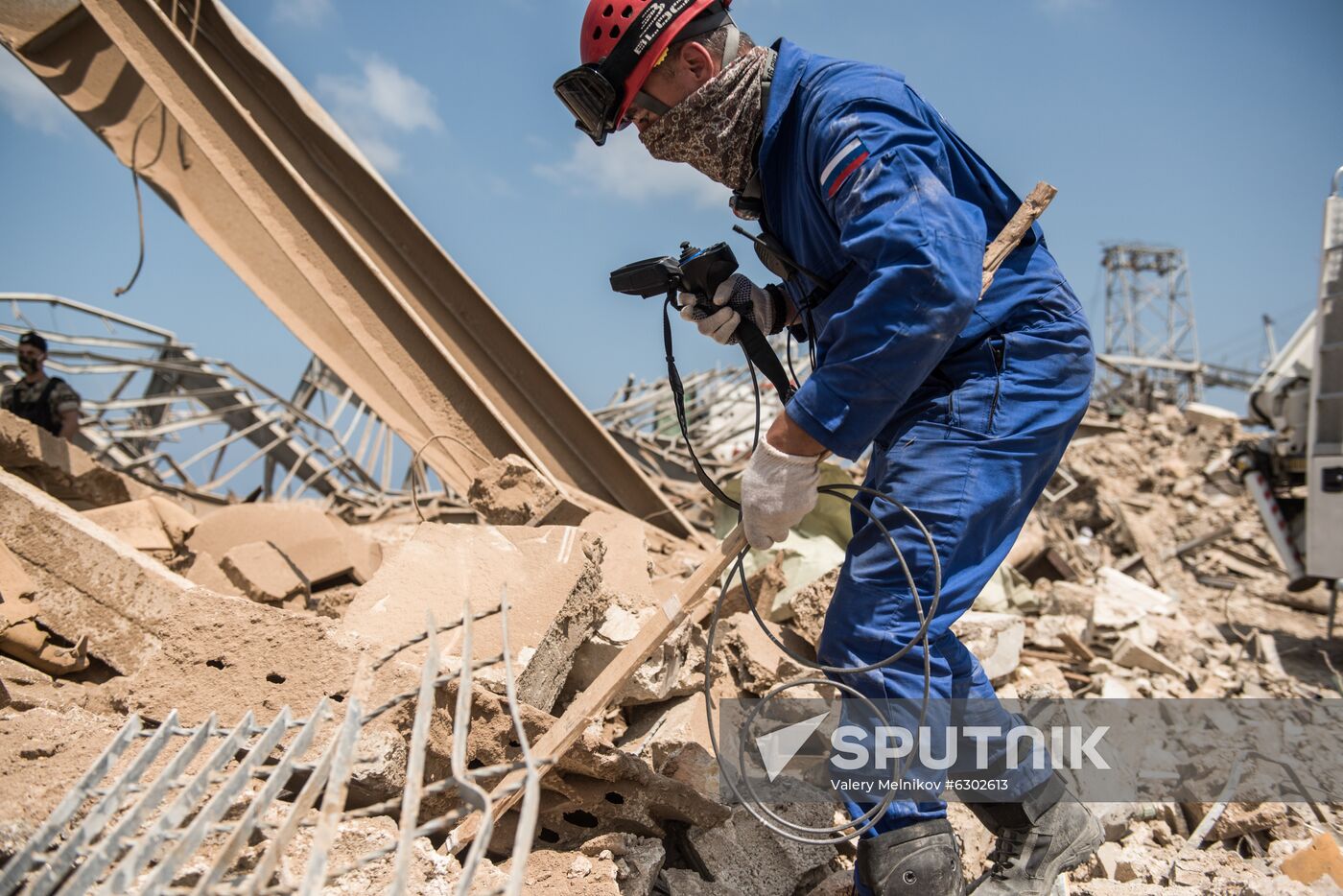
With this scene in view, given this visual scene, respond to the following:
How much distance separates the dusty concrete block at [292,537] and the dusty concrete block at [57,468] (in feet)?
1.81

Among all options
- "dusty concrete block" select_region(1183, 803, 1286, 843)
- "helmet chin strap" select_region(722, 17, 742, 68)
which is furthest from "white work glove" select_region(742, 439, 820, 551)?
"dusty concrete block" select_region(1183, 803, 1286, 843)

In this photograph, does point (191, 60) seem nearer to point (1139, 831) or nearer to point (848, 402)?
point (848, 402)

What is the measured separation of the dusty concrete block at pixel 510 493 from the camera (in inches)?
156

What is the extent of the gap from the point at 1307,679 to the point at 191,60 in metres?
7.06

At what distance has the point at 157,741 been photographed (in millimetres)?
1622

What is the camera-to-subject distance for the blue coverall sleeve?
6.30ft

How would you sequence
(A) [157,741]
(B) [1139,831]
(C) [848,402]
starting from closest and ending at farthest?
(A) [157,741]
(C) [848,402]
(B) [1139,831]

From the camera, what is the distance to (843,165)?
6.66 ft

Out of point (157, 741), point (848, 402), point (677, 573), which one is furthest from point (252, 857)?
point (677, 573)

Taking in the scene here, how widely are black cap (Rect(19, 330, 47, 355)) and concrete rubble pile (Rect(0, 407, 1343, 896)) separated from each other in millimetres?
2497

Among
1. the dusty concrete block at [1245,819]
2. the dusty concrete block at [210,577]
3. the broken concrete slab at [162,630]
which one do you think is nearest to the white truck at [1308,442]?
the dusty concrete block at [1245,819]

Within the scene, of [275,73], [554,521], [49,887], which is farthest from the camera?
[275,73]

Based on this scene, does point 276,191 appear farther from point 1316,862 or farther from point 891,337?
point 1316,862

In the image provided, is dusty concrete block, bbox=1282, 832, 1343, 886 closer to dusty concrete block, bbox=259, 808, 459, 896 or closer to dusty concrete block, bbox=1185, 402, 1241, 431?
dusty concrete block, bbox=259, 808, 459, 896
